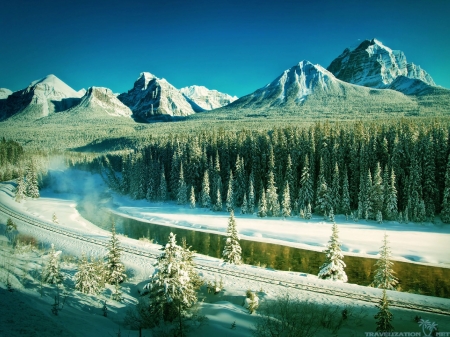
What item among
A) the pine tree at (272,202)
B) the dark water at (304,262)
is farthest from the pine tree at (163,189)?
the pine tree at (272,202)

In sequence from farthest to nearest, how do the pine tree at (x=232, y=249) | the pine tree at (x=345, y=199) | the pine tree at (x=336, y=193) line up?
1. the pine tree at (x=336, y=193)
2. the pine tree at (x=345, y=199)
3. the pine tree at (x=232, y=249)

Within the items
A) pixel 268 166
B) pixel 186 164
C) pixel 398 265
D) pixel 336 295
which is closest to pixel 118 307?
pixel 336 295

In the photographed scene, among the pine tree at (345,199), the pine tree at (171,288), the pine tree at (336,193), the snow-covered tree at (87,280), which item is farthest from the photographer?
the pine tree at (336,193)

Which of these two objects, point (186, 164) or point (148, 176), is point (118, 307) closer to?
point (186, 164)

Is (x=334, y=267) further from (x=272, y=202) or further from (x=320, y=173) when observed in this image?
(x=320, y=173)

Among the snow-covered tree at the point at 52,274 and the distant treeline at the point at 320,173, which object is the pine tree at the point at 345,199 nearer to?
the distant treeline at the point at 320,173

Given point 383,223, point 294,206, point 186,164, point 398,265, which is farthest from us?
point 186,164

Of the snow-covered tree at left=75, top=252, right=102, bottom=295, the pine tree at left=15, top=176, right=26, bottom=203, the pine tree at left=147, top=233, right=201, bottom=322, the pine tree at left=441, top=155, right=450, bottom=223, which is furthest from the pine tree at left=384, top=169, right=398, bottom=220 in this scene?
the pine tree at left=15, top=176, right=26, bottom=203
